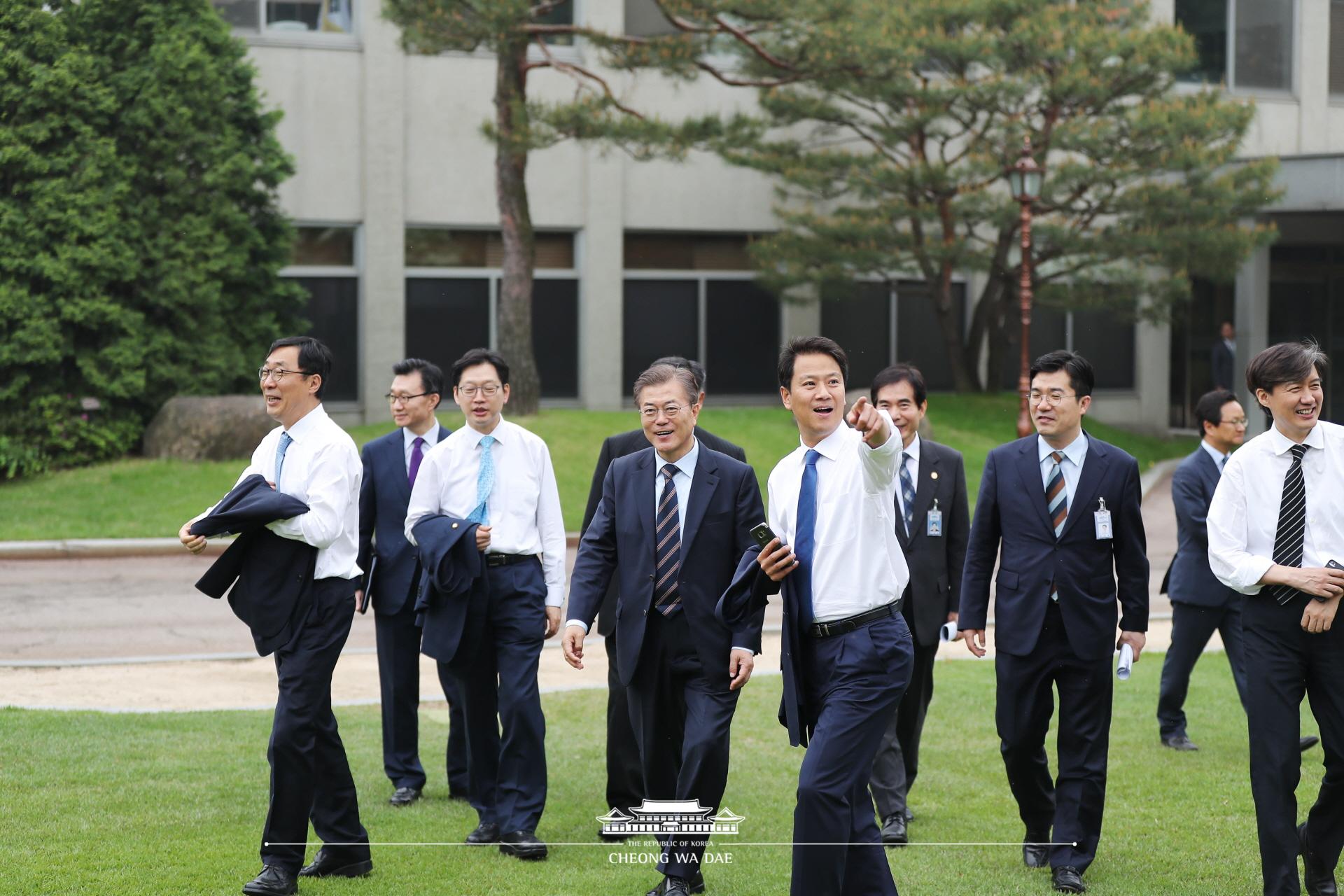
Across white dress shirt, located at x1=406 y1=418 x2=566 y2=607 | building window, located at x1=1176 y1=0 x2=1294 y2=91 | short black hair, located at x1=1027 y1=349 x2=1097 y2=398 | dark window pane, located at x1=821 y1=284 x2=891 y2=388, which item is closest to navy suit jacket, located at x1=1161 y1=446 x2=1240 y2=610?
short black hair, located at x1=1027 y1=349 x2=1097 y2=398

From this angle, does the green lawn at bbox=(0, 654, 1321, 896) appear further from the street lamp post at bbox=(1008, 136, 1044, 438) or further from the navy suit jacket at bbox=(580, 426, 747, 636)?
the street lamp post at bbox=(1008, 136, 1044, 438)

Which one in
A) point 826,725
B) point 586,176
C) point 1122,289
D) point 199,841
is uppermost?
point 586,176

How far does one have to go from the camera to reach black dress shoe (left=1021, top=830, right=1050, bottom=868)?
6.52 metres

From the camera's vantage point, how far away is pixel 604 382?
27250 millimetres

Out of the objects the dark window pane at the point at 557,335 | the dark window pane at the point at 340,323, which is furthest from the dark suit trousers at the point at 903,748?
the dark window pane at the point at 557,335

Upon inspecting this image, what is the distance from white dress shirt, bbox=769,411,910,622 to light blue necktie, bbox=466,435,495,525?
203 centimetres

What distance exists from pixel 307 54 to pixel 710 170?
757 cm

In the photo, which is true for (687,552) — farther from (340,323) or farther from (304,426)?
(340,323)

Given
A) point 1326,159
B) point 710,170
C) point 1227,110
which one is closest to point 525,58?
point 710,170

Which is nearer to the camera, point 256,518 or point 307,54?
point 256,518

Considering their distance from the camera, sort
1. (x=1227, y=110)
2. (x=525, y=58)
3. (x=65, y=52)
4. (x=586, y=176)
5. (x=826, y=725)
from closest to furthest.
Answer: (x=826, y=725)
(x=65, y=52)
(x=525, y=58)
(x=1227, y=110)
(x=586, y=176)

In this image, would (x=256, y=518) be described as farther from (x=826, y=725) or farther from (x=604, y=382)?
(x=604, y=382)

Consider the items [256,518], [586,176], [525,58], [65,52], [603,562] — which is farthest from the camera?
[586,176]

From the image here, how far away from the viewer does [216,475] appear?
19.4m
